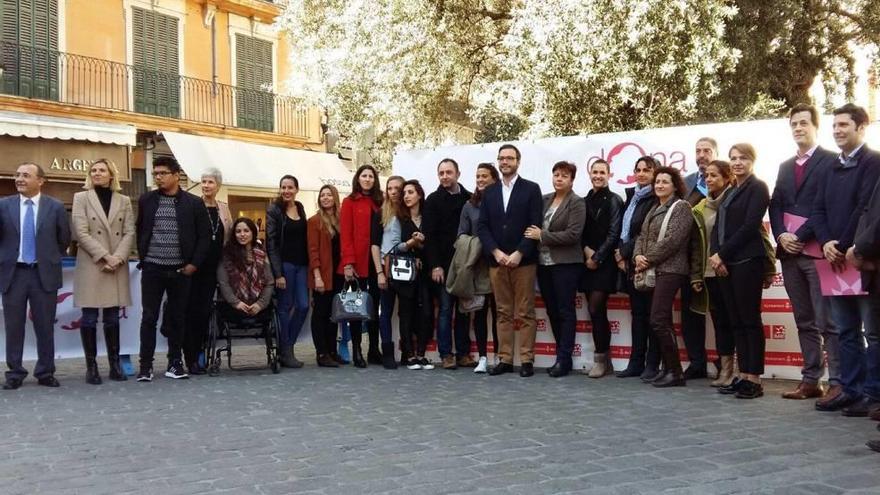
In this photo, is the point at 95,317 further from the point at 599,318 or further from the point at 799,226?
the point at 799,226

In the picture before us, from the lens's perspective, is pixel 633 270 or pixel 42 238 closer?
pixel 633 270

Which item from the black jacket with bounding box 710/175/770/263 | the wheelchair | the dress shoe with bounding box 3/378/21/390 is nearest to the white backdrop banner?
the black jacket with bounding box 710/175/770/263

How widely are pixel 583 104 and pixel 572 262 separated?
5.24 meters

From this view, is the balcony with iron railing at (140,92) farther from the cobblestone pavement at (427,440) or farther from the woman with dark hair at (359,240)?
the cobblestone pavement at (427,440)

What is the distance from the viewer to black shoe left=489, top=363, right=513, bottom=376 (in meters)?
8.02

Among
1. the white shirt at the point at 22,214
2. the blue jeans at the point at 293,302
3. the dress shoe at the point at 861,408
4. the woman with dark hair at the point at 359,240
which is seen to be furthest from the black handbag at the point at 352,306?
the dress shoe at the point at 861,408

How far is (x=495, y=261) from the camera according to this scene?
7.95 metres

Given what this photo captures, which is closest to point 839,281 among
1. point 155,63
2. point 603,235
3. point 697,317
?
point 697,317

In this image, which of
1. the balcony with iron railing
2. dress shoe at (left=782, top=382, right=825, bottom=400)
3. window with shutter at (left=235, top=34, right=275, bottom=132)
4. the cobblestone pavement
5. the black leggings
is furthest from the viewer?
window with shutter at (left=235, top=34, right=275, bottom=132)

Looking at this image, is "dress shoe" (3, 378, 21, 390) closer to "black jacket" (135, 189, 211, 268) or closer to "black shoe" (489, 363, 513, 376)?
"black jacket" (135, 189, 211, 268)

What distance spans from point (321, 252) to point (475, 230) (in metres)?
1.70

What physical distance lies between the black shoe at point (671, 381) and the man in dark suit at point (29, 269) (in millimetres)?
5408

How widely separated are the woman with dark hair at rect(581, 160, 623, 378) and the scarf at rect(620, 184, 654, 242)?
0.05 m

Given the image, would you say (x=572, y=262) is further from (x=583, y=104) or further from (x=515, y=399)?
(x=583, y=104)
